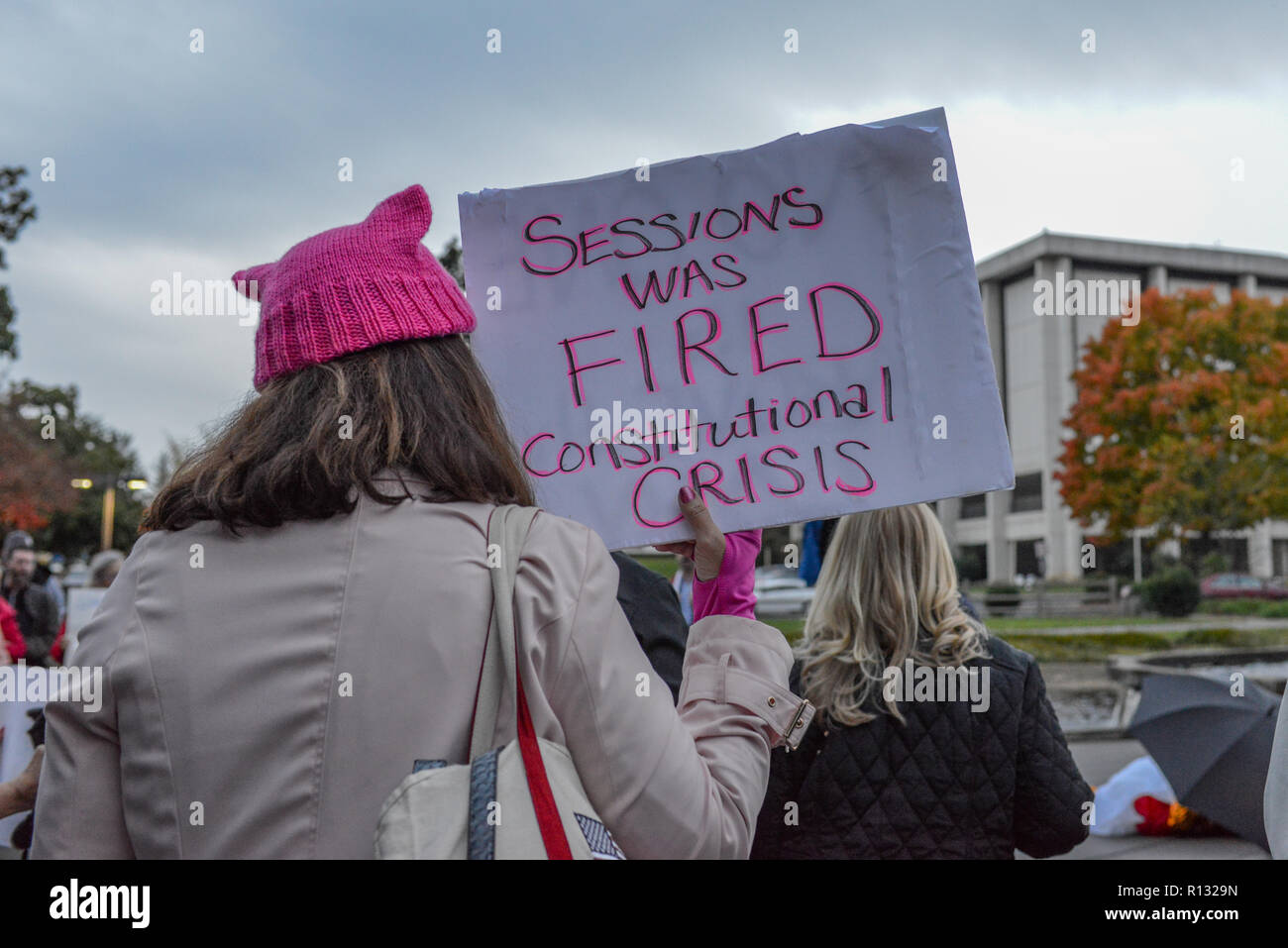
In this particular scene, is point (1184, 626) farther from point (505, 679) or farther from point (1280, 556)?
point (1280, 556)

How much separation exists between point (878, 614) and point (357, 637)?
1.85m

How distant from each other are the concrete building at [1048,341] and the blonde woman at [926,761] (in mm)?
51202

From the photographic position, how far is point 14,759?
2203 mm

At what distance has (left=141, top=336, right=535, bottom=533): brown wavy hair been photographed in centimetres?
147

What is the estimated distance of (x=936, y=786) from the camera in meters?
2.71

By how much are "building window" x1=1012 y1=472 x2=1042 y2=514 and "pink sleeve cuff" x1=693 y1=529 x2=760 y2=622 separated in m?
55.9

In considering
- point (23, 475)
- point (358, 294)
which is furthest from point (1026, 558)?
point (358, 294)

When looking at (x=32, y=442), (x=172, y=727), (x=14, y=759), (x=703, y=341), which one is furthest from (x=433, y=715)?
(x=32, y=442)

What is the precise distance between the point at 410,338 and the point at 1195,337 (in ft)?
110

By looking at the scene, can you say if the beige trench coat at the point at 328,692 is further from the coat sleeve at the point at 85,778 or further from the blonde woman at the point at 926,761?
the blonde woman at the point at 926,761

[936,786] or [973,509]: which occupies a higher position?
[936,786]

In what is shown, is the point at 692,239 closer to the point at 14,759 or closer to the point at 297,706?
the point at 297,706

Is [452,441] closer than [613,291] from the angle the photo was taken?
Yes

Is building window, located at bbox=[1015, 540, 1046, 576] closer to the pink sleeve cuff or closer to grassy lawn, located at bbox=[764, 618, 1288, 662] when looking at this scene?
grassy lawn, located at bbox=[764, 618, 1288, 662]
